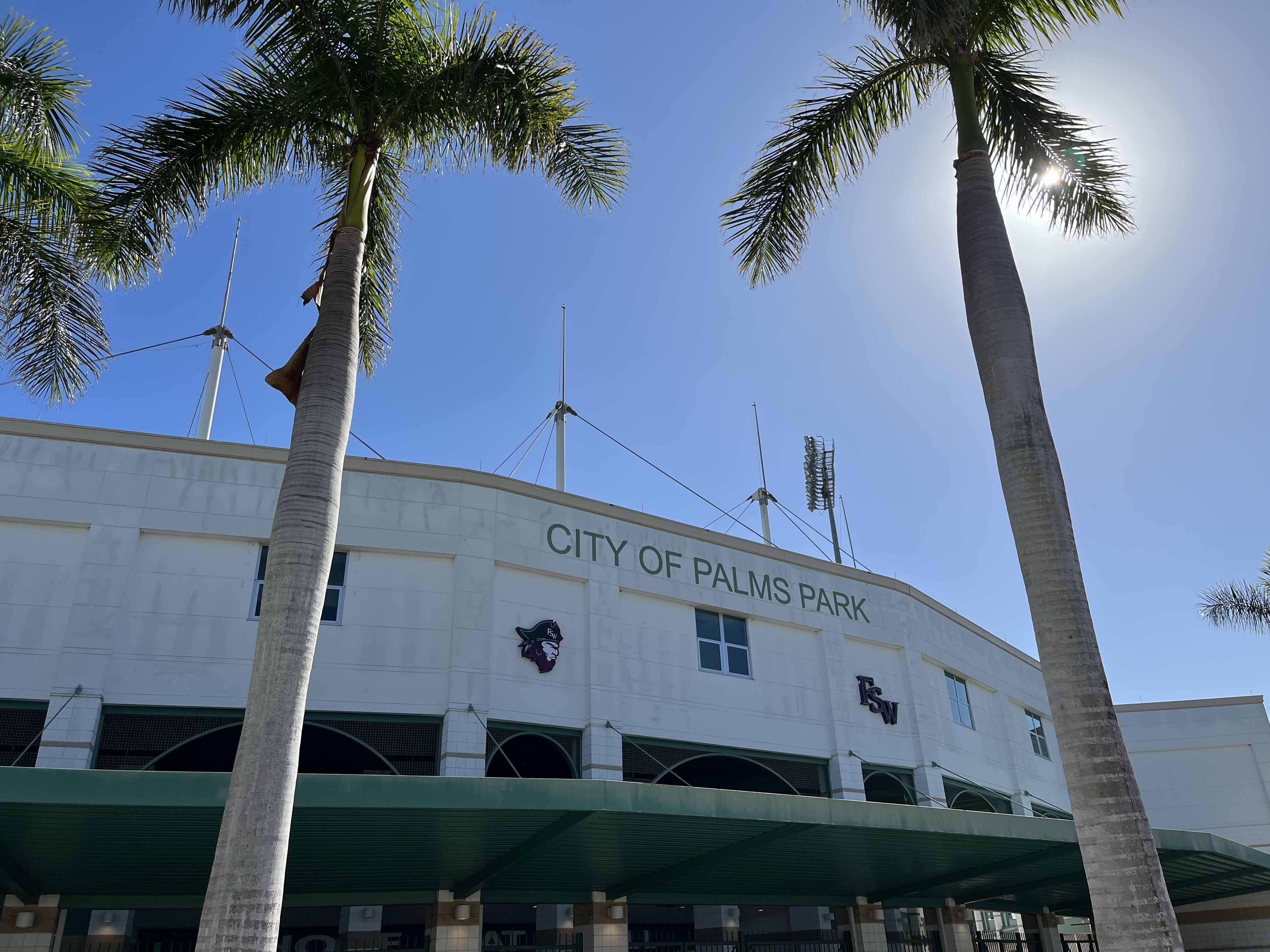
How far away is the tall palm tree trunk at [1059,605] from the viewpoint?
769cm

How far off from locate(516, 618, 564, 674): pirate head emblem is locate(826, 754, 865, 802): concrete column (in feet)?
23.1

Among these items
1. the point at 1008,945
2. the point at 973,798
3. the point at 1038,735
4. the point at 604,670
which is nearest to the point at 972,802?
the point at 973,798

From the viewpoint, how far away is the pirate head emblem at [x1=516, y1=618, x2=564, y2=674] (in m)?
18.8

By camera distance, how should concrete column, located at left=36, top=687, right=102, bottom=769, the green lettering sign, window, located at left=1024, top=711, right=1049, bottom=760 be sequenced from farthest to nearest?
1. window, located at left=1024, top=711, right=1049, bottom=760
2. the green lettering sign
3. concrete column, located at left=36, top=687, right=102, bottom=769

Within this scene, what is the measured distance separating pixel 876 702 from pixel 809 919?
26.0 ft

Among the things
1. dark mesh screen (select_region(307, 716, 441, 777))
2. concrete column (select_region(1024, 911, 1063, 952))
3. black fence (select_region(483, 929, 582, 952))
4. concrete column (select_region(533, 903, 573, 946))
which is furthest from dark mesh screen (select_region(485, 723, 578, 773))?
concrete column (select_region(1024, 911, 1063, 952))

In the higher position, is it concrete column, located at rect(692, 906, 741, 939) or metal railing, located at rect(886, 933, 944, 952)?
concrete column, located at rect(692, 906, 741, 939)

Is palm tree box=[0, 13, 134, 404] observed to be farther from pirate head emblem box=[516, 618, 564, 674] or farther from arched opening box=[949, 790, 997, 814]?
arched opening box=[949, 790, 997, 814]

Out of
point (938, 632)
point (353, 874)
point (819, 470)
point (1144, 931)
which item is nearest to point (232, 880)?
point (1144, 931)

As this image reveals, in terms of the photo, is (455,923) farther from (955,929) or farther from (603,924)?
(955,929)

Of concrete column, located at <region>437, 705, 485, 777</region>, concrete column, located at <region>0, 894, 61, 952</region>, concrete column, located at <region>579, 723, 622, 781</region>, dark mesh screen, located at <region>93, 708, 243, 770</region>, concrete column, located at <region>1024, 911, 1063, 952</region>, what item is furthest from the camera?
concrete column, located at <region>1024, 911, 1063, 952</region>

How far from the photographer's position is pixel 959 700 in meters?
27.0

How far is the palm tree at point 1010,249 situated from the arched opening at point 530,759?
9534 mm

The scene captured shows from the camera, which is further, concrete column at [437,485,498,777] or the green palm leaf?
concrete column at [437,485,498,777]
